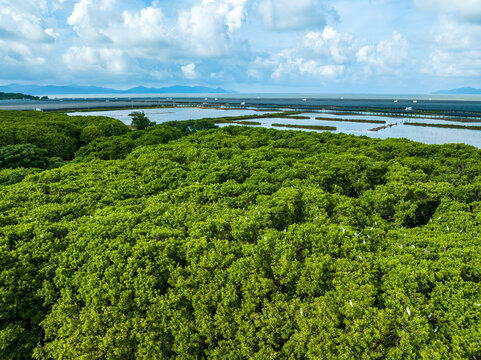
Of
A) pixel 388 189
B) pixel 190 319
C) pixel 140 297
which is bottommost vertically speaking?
pixel 190 319

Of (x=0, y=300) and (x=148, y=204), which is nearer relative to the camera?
(x=0, y=300)

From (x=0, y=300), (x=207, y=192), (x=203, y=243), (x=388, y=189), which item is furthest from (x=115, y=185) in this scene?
(x=388, y=189)

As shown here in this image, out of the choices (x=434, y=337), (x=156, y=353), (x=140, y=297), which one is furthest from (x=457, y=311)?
(x=140, y=297)

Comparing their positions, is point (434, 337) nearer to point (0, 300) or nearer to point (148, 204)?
point (148, 204)

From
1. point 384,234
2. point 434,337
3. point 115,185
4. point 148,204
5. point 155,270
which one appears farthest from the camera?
point 115,185

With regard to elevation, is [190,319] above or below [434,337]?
below

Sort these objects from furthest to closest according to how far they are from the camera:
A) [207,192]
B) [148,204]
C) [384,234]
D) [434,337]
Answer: [207,192] → [148,204] → [384,234] → [434,337]
